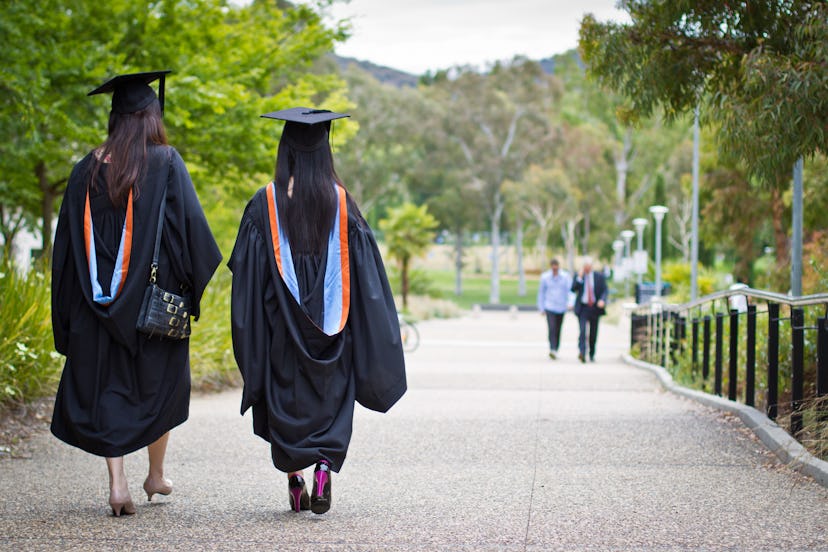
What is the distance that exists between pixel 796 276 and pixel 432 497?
19.2ft

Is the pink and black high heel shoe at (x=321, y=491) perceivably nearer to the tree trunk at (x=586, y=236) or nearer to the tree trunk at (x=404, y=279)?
the tree trunk at (x=404, y=279)

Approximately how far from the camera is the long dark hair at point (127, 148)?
489cm

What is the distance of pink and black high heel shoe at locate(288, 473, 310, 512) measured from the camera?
484 cm

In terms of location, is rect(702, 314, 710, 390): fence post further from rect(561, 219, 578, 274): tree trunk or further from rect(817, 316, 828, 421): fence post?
rect(561, 219, 578, 274): tree trunk

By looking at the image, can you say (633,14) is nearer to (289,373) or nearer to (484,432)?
(484,432)

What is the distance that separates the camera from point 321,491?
4680 millimetres

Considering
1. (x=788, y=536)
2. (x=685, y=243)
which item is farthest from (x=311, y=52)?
(x=685, y=243)

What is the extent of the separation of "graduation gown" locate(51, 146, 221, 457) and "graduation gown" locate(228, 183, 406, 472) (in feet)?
0.80

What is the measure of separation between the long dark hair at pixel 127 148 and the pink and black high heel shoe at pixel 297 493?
139 cm

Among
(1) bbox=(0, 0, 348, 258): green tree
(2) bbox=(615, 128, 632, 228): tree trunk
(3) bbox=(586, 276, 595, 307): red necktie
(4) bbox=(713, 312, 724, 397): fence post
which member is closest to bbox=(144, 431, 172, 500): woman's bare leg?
(1) bbox=(0, 0, 348, 258): green tree

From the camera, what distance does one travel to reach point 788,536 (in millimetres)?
4344

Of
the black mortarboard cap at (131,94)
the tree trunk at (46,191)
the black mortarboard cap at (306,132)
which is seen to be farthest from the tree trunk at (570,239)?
the black mortarboard cap at (131,94)

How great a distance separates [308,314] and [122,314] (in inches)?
30.5

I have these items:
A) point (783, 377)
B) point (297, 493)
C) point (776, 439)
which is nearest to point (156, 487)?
point (297, 493)
